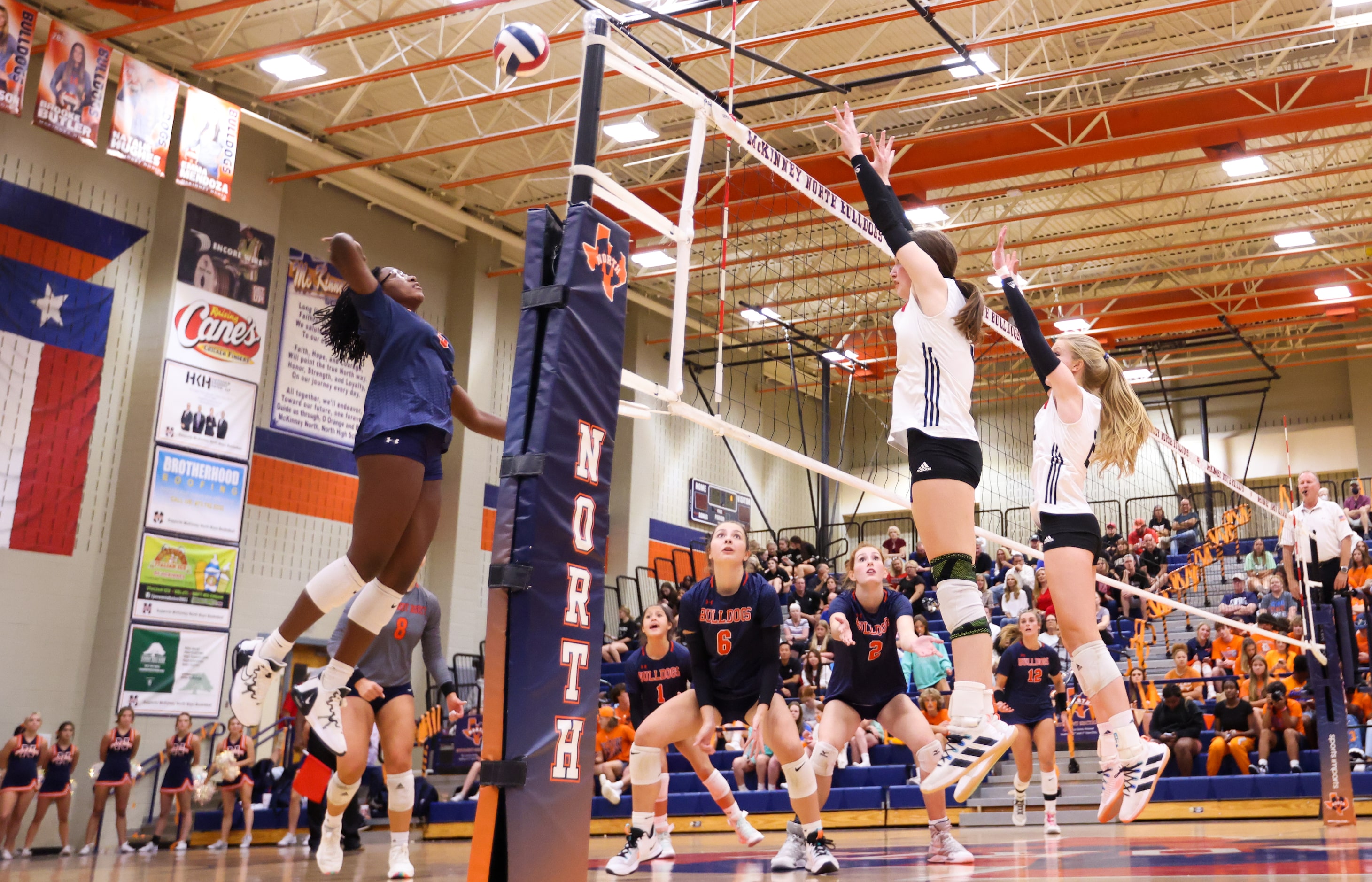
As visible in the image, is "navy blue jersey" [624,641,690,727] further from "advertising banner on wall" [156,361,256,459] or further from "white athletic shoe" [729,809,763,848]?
"advertising banner on wall" [156,361,256,459]

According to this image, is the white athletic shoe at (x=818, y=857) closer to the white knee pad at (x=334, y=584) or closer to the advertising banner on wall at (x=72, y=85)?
the white knee pad at (x=334, y=584)

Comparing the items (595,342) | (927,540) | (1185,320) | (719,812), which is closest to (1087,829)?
(719,812)

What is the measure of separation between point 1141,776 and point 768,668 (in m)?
2.29

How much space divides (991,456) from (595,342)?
83.9 ft

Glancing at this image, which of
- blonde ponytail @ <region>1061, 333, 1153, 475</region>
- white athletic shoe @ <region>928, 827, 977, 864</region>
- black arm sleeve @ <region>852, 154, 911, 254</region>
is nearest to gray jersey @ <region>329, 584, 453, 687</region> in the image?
white athletic shoe @ <region>928, 827, 977, 864</region>

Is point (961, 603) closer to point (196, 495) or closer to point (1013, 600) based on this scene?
point (1013, 600)

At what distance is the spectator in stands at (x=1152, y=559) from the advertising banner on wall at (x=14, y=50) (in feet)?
58.0

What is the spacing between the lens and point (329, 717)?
536 cm

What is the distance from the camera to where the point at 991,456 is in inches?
1126

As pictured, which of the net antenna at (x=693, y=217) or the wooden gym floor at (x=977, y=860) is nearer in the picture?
the net antenna at (x=693, y=217)

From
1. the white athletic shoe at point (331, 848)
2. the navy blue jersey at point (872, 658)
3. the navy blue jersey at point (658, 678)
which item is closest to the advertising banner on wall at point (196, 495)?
the navy blue jersey at point (658, 678)

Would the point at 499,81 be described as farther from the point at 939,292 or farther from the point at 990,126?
the point at 939,292

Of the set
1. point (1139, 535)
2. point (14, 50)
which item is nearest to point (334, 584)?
point (14, 50)

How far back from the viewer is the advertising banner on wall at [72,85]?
1339 centimetres
